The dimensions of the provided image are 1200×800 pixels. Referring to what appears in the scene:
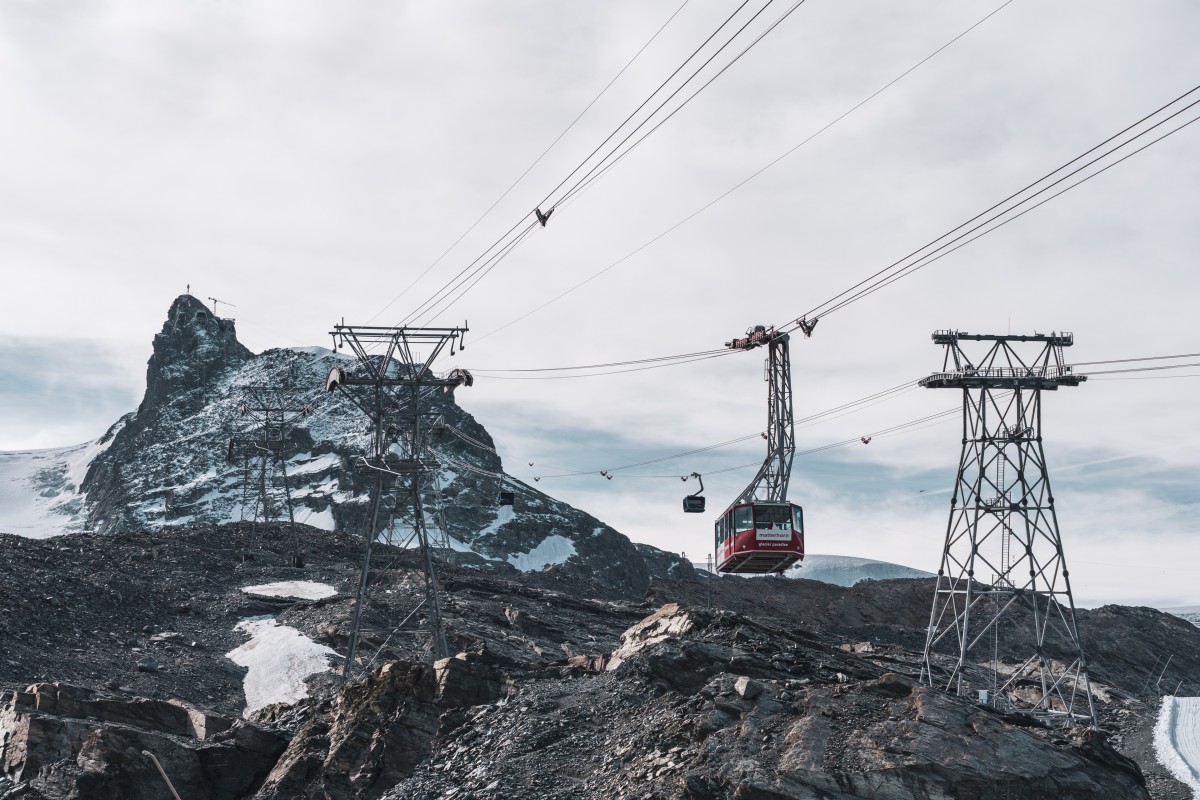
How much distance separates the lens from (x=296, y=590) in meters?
73.7

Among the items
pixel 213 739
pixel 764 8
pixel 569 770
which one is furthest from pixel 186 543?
pixel 764 8

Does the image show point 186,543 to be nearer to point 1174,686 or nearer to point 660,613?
point 660,613

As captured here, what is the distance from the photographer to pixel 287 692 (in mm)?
49906

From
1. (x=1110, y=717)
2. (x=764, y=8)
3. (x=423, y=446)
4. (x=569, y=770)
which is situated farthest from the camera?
(x=1110, y=717)

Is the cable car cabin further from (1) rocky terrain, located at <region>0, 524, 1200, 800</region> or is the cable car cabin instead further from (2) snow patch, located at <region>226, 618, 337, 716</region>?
(2) snow patch, located at <region>226, 618, 337, 716</region>

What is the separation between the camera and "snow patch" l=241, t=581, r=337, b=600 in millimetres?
71812

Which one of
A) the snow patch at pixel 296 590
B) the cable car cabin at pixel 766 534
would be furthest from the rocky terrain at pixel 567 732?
the snow patch at pixel 296 590

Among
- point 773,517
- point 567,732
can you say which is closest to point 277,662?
point 773,517

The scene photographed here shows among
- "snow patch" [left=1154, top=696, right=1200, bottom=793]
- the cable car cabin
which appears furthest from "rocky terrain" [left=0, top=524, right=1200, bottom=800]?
the cable car cabin

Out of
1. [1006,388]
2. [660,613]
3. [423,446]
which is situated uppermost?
[1006,388]

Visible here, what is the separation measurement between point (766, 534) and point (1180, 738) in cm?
2156

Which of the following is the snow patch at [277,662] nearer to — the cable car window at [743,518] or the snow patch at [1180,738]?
the cable car window at [743,518]

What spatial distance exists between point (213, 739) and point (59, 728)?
405 centimetres

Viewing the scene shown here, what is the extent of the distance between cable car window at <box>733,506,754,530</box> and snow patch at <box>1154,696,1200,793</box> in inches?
673
